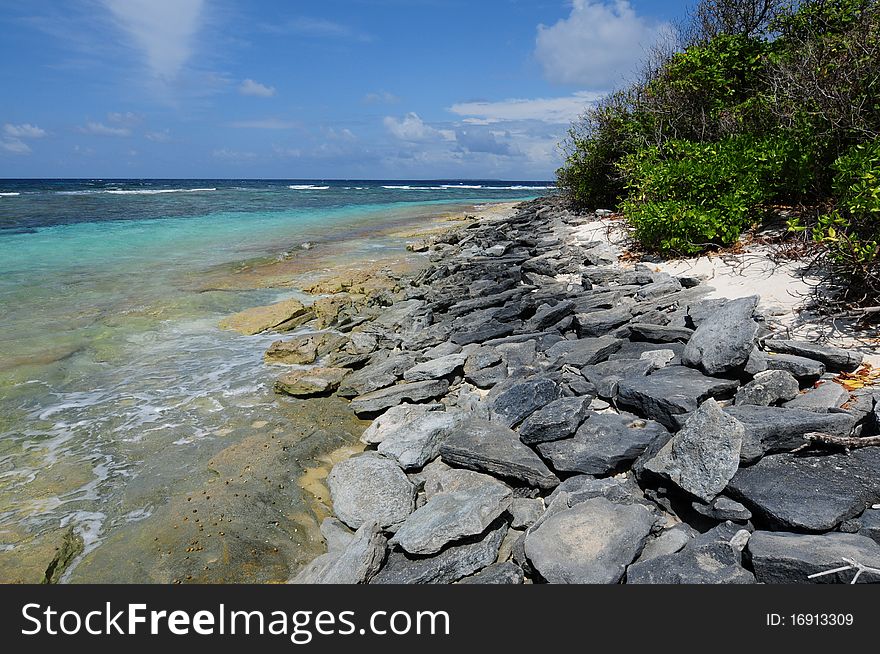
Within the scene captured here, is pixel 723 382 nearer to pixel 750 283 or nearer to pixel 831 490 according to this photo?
pixel 831 490

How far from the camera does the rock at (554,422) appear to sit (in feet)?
14.0

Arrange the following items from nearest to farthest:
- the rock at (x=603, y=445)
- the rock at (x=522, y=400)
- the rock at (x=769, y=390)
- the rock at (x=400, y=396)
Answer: the rock at (x=603, y=445), the rock at (x=769, y=390), the rock at (x=522, y=400), the rock at (x=400, y=396)

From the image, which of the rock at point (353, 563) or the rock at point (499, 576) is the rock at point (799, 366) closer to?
the rock at point (499, 576)

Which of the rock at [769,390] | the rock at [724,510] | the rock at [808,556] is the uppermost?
the rock at [769,390]

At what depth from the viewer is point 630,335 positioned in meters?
6.18

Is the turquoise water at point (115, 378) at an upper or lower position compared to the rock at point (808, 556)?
lower

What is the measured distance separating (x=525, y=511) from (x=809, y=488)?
64.2 inches

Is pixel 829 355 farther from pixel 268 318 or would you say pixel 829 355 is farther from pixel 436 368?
pixel 268 318

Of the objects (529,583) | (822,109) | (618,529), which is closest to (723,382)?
(618,529)

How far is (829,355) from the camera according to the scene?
173 inches

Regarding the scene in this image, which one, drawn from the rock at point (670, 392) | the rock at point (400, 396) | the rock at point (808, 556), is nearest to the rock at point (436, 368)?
the rock at point (400, 396)

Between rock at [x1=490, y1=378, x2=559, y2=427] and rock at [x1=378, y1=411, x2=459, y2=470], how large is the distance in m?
0.43

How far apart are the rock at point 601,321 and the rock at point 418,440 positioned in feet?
7.41

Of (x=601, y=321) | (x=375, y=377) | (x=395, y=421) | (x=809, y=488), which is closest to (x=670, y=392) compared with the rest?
(x=809, y=488)
